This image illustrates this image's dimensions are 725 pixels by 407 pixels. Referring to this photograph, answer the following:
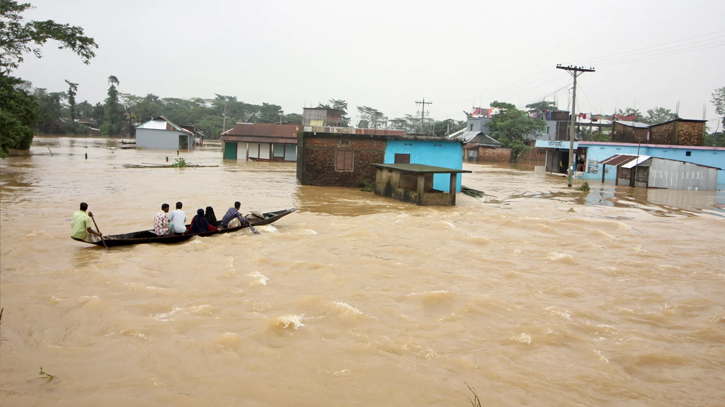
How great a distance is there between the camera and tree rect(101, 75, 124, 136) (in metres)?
75.6

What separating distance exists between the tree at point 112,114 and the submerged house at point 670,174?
68417 mm

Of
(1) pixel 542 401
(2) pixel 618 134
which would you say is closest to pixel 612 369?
(1) pixel 542 401

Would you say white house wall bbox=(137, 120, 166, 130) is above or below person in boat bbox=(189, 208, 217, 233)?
above

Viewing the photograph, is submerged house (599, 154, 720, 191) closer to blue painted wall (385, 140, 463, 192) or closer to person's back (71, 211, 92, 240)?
blue painted wall (385, 140, 463, 192)

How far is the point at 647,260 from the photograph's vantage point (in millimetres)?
12641

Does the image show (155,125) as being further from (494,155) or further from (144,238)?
(144,238)

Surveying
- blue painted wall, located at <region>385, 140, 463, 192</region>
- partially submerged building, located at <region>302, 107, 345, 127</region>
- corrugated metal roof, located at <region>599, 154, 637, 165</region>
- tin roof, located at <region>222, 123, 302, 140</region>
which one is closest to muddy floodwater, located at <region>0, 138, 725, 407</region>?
blue painted wall, located at <region>385, 140, 463, 192</region>

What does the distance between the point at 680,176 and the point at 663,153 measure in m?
5.39

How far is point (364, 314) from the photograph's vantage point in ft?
27.4

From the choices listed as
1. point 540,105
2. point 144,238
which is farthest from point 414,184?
point 540,105

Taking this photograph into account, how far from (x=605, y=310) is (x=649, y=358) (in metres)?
1.87

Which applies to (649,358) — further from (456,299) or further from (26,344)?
(26,344)

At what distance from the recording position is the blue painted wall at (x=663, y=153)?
109 ft

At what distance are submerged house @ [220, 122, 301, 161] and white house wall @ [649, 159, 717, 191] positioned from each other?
2618cm
